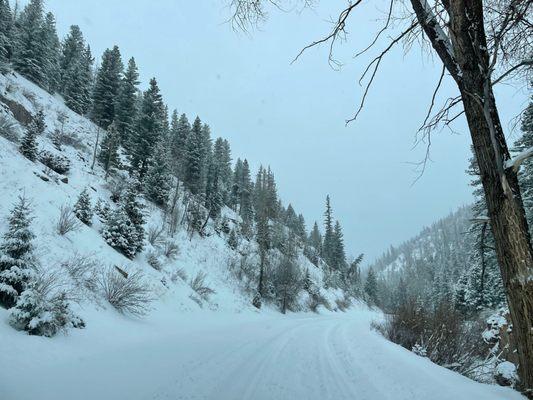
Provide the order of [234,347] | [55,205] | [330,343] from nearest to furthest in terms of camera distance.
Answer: [234,347] < [330,343] < [55,205]

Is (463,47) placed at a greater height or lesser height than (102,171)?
lesser

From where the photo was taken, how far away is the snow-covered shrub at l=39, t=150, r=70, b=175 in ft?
67.1

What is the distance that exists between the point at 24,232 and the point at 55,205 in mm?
9560

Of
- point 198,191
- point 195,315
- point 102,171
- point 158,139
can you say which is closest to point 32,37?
point 158,139

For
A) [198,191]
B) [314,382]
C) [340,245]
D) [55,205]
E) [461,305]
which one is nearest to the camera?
[314,382]

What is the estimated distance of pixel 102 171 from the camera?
32125 mm

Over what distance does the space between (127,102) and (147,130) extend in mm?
7929

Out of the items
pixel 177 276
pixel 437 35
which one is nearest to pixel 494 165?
pixel 437 35

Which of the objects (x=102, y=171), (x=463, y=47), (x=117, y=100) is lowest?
(x=463, y=47)

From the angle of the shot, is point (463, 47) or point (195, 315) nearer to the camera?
point (463, 47)

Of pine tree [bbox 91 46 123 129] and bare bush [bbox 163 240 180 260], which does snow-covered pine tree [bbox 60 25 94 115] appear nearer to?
pine tree [bbox 91 46 123 129]

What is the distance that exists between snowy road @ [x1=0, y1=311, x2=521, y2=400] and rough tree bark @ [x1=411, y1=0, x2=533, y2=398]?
9.83 ft

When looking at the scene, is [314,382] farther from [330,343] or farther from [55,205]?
[55,205]

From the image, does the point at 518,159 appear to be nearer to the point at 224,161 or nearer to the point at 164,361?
the point at 164,361
